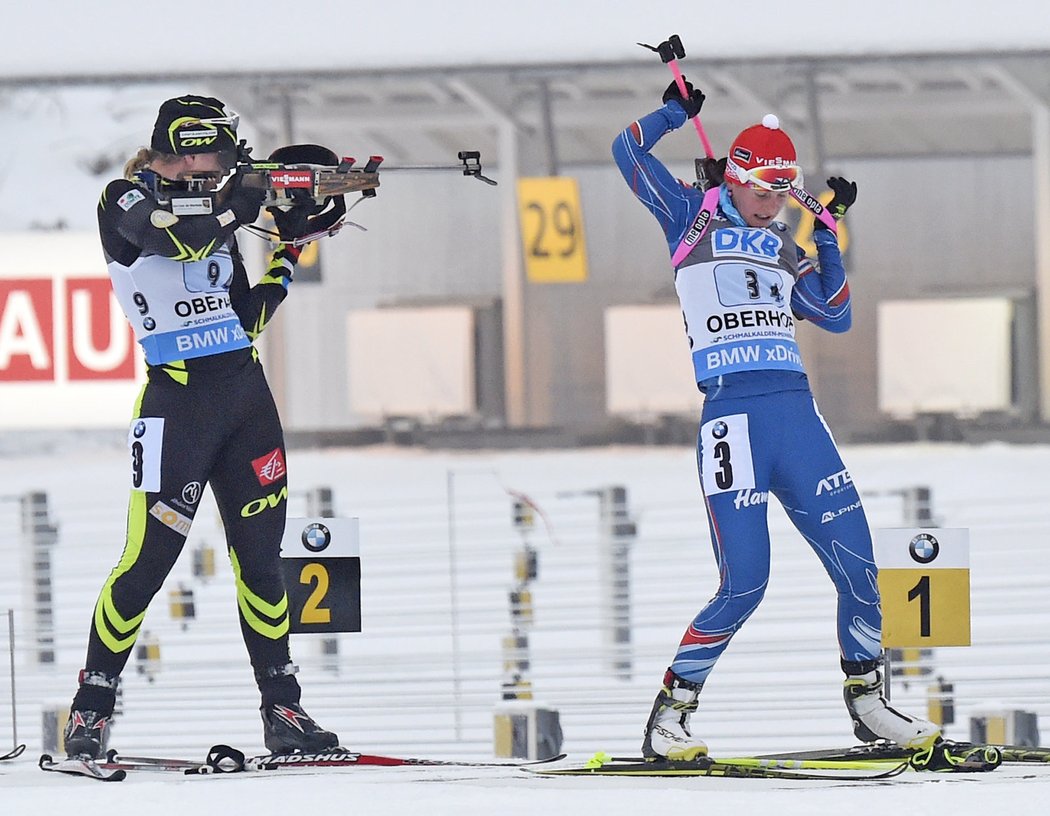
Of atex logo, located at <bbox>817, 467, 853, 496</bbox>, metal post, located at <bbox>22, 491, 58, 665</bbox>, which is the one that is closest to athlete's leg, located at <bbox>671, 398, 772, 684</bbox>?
atex logo, located at <bbox>817, 467, 853, 496</bbox>

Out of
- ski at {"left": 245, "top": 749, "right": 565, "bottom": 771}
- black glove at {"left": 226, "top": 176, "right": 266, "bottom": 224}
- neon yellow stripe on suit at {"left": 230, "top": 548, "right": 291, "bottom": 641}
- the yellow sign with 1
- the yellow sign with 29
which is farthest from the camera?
the yellow sign with 29

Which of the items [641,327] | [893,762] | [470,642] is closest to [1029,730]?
[893,762]

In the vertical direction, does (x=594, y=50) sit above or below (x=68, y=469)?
above

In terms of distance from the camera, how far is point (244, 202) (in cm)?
394

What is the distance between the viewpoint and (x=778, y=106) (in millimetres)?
10180

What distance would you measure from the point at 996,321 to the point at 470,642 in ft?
16.7

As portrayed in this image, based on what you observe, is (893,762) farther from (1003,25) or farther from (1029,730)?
(1003,25)

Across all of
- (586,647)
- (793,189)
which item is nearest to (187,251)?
(793,189)

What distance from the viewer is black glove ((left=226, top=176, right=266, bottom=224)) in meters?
3.93

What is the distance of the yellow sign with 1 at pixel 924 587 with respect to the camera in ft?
14.4

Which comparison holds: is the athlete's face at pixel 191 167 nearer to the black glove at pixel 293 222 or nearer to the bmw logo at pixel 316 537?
the black glove at pixel 293 222

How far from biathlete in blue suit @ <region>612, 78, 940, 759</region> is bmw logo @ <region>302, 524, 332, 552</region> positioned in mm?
1032

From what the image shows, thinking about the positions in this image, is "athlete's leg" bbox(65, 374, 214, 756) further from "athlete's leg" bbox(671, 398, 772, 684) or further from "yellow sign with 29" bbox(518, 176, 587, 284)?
"yellow sign with 29" bbox(518, 176, 587, 284)

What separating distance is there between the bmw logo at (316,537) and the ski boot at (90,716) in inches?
27.4
